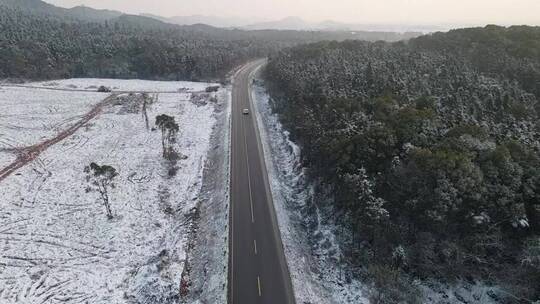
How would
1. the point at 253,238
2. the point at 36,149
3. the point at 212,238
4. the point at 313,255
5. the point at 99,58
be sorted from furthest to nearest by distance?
the point at 99,58
the point at 36,149
the point at 212,238
the point at 253,238
the point at 313,255

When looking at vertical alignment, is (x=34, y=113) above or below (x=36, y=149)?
above

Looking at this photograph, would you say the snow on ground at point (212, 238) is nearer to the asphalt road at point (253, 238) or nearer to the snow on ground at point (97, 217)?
the asphalt road at point (253, 238)

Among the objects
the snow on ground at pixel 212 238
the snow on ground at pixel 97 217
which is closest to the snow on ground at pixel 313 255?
the snow on ground at pixel 212 238

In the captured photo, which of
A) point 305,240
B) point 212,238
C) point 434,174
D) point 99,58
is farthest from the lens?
point 99,58

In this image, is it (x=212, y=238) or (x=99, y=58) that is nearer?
(x=212, y=238)

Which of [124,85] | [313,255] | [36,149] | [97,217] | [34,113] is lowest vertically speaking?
[313,255]

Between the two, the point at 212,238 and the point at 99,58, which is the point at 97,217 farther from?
the point at 99,58

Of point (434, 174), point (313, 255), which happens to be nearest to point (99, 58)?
point (313, 255)
